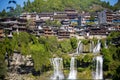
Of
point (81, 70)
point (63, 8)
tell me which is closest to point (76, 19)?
point (63, 8)

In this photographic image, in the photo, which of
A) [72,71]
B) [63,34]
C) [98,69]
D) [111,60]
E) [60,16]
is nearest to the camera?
[111,60]

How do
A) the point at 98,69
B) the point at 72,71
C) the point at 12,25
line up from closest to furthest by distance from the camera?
the point at 98,69, the point at 72,71, the point at 12,25

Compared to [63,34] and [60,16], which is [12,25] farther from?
[60,16]

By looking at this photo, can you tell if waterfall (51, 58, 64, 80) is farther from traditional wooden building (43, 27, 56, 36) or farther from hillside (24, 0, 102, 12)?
hillside (24, 0, 102, 12)

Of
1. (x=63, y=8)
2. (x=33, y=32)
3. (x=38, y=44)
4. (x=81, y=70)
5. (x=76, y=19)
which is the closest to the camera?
(x=81, y=70)

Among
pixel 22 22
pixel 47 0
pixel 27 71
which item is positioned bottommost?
pixel 27 71

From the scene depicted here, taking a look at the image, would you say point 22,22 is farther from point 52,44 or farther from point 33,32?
point 52,44

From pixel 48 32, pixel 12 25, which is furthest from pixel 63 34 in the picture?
pixel 12 25

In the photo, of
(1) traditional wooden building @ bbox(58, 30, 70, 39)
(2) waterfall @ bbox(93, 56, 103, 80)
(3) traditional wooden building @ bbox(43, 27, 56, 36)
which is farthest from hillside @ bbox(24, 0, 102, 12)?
(2) waterfall @ bbox(93, 56, 103, 80)
